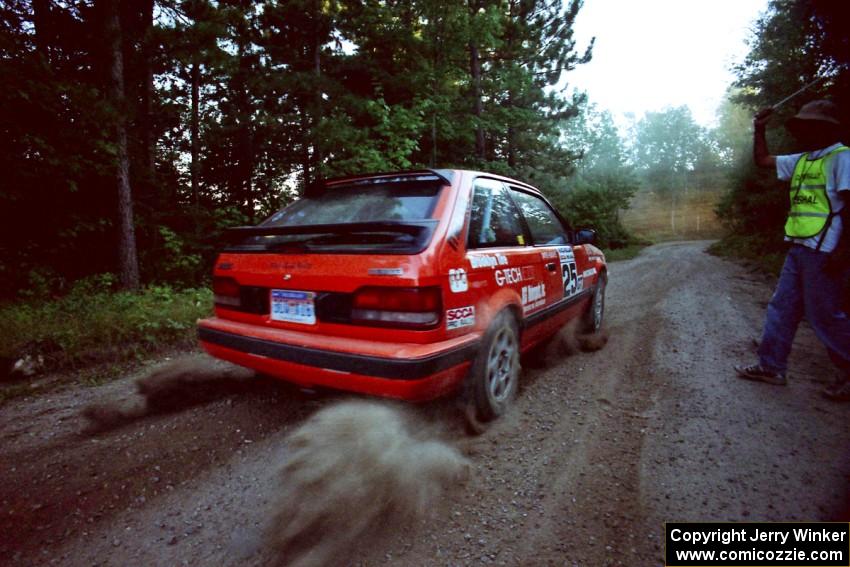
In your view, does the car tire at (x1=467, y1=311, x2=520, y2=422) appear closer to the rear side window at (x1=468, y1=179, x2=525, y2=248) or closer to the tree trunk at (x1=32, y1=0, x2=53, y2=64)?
the rear side window at (x1=468, y1=179, x2=525, y2=248)

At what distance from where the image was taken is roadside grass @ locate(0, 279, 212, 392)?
12.4 ft

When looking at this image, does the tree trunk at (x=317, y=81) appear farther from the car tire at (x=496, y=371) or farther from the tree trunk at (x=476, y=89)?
the car tire at (x=496, y=371)

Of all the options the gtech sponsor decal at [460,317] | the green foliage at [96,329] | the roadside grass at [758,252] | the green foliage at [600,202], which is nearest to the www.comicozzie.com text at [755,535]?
the gtech sponsor decal at [460,317]

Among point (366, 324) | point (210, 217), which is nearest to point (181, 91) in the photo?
point (210, 217)

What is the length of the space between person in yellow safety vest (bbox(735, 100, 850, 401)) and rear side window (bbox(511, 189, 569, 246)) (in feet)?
5.50

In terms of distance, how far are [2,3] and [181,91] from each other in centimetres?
557

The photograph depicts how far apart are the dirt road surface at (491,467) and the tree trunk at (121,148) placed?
475 centimetres

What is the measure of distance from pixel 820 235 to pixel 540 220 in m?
1.90

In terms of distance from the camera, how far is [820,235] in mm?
2951

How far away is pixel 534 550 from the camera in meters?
1.75

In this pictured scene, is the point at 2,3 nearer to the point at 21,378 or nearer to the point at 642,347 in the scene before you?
the point at 21,378

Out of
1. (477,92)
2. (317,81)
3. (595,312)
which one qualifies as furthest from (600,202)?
(595,312)

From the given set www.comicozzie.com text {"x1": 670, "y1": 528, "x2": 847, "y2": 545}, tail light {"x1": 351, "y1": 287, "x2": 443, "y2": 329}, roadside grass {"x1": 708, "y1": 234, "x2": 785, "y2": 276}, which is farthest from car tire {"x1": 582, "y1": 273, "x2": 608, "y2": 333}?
roadside grass {"x1": 708, "y1": 234, "x2": 785, "y2": 276}

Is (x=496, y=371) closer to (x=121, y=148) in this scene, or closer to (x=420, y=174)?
(x=420, y=174)
